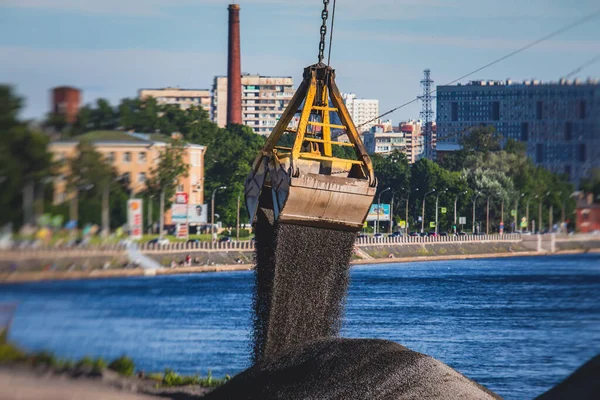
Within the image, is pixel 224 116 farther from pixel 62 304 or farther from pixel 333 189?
pixel 62 304

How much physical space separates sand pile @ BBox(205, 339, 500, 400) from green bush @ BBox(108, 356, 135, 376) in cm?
678

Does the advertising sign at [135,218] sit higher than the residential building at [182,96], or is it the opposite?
the residential building at [182,96]

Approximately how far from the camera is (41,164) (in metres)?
10.9

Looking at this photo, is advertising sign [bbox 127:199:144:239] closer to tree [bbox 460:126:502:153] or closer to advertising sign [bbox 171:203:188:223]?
advertising sign [bbox 171:203:188:223]

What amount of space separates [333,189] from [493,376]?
14230mm

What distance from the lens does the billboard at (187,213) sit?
25.7m

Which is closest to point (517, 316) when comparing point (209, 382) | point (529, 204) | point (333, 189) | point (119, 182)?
point (529, 204)

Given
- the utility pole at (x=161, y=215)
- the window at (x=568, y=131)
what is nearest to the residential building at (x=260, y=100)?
the utility pole at (x=161, y=215)

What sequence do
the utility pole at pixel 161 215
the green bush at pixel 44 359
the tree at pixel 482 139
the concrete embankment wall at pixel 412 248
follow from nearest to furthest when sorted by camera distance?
the green bush at pixel 44 359, the utility pole at pixel 161 215, the tree at pixel 482 139, the concrete embankment wall at pixel 412 248

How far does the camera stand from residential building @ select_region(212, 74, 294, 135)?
47812 millimetres

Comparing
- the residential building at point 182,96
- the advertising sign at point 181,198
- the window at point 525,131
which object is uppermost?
the residential building at point 182,96

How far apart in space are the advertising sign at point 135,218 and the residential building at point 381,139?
25.1 m

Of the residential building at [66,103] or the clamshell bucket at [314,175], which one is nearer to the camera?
the residential building at [66,103]

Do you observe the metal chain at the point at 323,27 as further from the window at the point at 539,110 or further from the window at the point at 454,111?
the window at the point at 454,111
